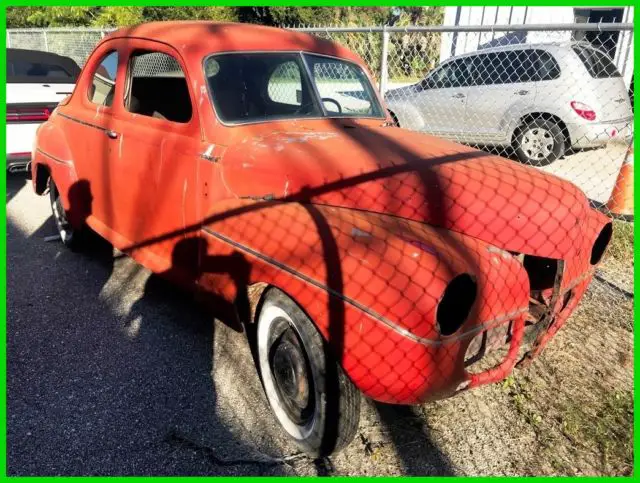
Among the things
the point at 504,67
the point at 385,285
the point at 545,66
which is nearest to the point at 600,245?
the point at 385,285

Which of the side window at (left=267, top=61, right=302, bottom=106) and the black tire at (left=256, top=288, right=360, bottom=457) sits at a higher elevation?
the side window at (left=267, top=61, right=302, bottom=106)

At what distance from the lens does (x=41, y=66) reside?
7449 mm

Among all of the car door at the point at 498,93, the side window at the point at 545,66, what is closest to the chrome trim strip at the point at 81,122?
the car door at the point at 498,93

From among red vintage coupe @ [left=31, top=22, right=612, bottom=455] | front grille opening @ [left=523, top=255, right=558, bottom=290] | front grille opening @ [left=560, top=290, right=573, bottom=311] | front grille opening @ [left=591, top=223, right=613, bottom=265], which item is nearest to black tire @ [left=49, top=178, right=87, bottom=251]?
red vintage coupe @ [left=31, top=22, right=612, bottom=455]

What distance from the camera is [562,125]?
7496 millimetres

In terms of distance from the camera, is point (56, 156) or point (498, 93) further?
point (498, 93)

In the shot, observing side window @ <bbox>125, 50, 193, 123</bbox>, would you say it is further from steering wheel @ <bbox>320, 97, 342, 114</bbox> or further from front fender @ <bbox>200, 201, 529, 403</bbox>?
front fender @ <bbox>200, 201, 529, 403</bbox>

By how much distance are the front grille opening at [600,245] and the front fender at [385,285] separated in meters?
0.82

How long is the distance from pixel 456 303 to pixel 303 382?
820 millimetres

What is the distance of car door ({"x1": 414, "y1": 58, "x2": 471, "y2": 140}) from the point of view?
8414 mm

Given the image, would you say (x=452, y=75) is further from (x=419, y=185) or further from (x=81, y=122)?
(x=419, y=185)

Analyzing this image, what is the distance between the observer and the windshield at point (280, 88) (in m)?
3.28

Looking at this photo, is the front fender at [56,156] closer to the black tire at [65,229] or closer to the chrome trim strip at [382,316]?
the black tire at [65,229]

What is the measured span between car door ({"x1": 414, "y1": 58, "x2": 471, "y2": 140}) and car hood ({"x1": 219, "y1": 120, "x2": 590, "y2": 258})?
560 cm
